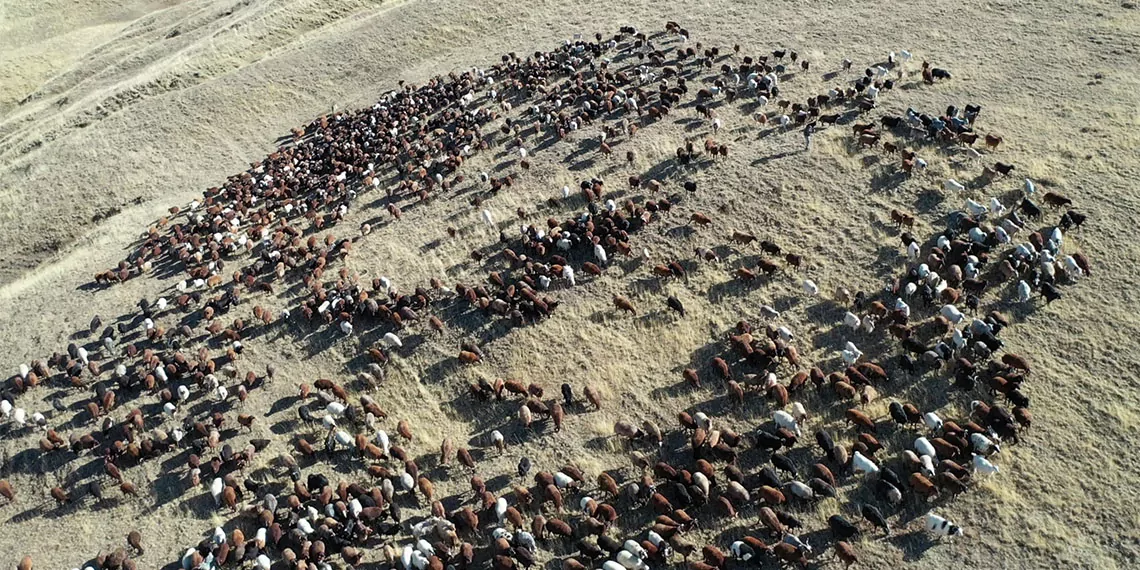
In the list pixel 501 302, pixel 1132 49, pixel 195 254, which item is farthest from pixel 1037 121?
pixel 195 254

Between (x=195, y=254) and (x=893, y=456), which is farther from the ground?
(x=195, y=254)

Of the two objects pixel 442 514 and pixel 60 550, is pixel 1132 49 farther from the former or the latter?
pixel 60 550

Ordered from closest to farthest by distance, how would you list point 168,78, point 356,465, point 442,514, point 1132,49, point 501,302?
1. point 442,514
2. point 356,465
3. point 501,302
4. point 1132,49
5. point 168,78

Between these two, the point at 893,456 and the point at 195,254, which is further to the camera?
the point at 195,254

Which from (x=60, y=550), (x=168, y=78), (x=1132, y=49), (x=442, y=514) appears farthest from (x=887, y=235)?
(x=168, y=78)

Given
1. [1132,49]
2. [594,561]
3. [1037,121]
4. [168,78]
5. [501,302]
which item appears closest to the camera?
[594,561]

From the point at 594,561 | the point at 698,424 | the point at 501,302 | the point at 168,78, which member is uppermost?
the point at 168,78
